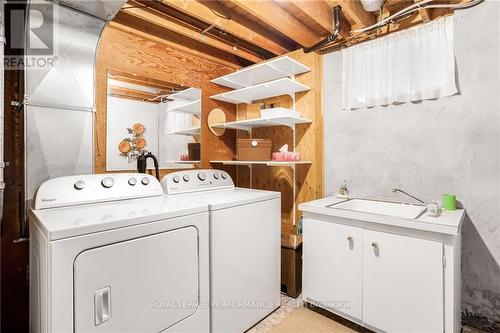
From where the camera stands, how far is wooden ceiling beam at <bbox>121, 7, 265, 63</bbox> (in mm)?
2094

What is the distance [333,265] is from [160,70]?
90.1 inches

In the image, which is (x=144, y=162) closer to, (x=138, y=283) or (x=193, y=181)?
(x=193, y=181)

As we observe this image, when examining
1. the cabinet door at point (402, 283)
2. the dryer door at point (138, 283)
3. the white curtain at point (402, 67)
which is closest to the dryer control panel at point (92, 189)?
the dryer door at point (138, 283)

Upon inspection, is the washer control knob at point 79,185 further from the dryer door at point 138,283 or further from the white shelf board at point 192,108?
the white shelf board at point 192,108

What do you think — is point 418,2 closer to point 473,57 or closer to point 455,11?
point 455,11

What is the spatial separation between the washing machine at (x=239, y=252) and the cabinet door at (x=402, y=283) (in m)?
0.71

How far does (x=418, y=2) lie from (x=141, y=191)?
252 centimetres

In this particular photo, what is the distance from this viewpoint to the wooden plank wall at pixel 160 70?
6.85 feet

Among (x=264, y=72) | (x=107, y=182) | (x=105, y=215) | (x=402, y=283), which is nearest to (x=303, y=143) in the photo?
(x=264, y=72)

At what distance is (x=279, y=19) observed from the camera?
2.18m

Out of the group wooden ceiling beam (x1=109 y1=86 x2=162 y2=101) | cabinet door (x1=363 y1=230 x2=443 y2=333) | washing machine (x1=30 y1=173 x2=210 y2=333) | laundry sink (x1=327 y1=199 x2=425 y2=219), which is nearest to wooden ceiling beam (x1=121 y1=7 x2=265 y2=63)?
wooden ceiling beam (x1=109 y1=86 x2=162 y2=101)

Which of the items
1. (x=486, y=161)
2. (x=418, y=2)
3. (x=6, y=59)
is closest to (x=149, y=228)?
(x=6, y=59)

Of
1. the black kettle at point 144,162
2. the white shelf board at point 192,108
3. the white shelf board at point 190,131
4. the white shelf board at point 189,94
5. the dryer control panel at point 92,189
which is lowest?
the dryer control panel at point 92,189

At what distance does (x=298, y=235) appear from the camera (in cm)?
256
